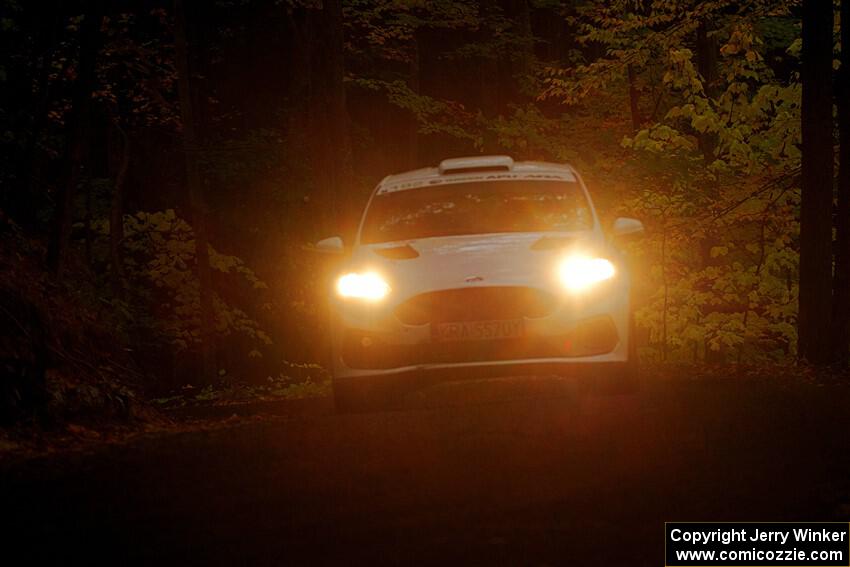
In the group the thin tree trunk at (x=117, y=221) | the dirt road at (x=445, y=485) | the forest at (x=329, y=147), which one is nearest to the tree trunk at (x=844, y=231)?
the forest at (x=329, y=147)

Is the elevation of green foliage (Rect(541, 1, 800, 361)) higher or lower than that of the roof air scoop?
higher

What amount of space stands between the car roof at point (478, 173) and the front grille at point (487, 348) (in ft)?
6.58

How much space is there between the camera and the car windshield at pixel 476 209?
9.86 meters

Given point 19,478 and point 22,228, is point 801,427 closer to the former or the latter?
point 19,478

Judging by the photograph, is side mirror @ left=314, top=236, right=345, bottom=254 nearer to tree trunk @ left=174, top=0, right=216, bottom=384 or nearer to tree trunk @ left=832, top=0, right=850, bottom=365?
tree trunk @ left=832, top=0, right=850, bottom=365

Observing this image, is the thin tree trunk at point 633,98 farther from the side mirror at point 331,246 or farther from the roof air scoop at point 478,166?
the side mirror at point 331,246

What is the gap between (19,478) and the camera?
→ 663 centimetres

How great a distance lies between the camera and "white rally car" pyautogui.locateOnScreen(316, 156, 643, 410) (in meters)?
8.67

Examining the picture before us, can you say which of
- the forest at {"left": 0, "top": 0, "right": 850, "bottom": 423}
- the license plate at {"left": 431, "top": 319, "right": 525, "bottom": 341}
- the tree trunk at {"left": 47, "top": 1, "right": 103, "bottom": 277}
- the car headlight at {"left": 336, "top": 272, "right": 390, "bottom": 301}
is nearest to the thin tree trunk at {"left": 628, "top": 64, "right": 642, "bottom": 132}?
the forest at {"left": 0, "top": 0, "right": 850, "bottom": 423}

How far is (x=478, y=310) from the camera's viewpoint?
8.67 m

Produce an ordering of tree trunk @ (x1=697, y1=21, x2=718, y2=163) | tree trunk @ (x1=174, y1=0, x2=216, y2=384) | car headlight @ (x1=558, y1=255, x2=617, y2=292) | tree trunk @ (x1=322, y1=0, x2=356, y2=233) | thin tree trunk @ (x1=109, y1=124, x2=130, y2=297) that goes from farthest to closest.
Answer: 1. thin tree trunk @ (x1=109, y1=124, x2=130, y2=297)
2. tree trunk @ (x1=697, y1=21, x2=718, y2=163)
3. tree trunk @ (x1=174, y1=0, x2=216, y2=384)
4. tree trunk @ (x1=322, y1=0, x2=356, y2=233)
5. car headlight @ (x1=558, y1=255, x2=617, y2=292)

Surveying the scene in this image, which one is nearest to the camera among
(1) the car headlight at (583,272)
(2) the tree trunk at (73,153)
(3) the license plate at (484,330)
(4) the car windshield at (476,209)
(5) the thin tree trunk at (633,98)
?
(3) the license plate at (484,330)

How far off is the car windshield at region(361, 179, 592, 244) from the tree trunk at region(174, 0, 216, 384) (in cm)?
1749

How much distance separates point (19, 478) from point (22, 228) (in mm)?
9485
